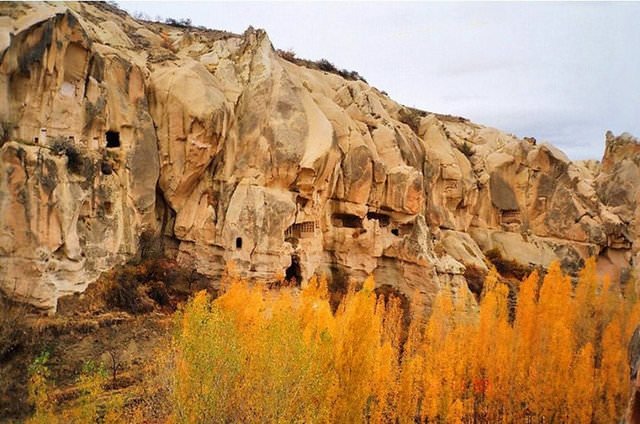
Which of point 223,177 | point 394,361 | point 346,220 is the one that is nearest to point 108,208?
point 223,177

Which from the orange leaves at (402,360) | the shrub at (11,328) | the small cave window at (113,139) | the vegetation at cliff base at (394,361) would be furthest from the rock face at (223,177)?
the vegetation at cliff base at (394,361)

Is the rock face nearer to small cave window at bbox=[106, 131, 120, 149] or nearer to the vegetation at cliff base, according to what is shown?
small cave window at bbox=[106, 131, 120, 149]

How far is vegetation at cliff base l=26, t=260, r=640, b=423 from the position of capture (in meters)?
7.87

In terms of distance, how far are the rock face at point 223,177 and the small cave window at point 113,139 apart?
0.05 meters

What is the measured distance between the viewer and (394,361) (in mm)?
14148

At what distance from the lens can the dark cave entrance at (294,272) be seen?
69.8 feet

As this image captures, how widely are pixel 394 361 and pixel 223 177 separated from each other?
11.0 m

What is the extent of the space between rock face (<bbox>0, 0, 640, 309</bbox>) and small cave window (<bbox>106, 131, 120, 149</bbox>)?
5 centimetres

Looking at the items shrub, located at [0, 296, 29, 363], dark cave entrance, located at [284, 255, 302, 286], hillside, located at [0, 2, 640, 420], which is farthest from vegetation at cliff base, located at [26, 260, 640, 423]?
shrub, located at [0, 296, 29, 363]

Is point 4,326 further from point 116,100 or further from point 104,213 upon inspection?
point 116,100

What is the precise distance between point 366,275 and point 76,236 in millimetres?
Result: 13394

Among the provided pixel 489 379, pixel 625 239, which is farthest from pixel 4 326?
pixel 625 239

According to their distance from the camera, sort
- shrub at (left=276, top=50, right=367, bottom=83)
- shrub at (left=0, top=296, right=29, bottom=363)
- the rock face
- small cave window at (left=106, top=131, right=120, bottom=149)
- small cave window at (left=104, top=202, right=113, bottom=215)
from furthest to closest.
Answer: shrub at (left=276, top=50, right=367, bottom=83) → small cave window at (left=106, top=131, right=120, bottom=149) → small cave window at (left=104, top=202, right=113, bottom=215) → the rock face → shrub at (left=0, top=296, right=29, bottom=363)

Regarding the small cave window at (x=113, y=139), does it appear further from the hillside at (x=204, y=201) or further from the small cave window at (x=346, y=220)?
the small cave window at (x=346, y=220)
